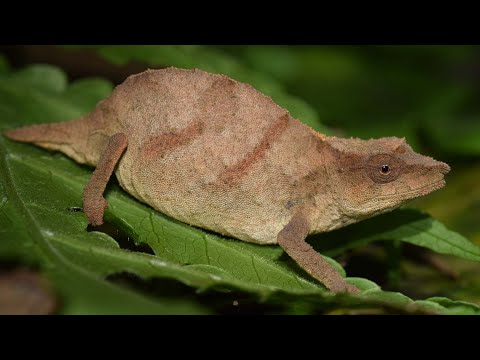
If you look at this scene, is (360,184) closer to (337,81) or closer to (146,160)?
(146,160)

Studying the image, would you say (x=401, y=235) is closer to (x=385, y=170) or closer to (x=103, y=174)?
(x=385, y=170)

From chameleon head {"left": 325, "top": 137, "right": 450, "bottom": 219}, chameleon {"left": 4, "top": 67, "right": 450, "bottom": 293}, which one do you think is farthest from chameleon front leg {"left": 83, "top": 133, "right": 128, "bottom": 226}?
chameleon head {"left": 325, "top": 137, "right": 450, "bottom": 219}

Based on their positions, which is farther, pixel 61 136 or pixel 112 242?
pixel 61 136

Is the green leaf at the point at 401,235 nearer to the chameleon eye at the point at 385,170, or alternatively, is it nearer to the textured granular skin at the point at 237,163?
the textured granular skin at the point at 237,163

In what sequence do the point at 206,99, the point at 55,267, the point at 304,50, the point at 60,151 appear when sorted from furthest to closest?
the point at 304,50 → the point at 60,151 → the point at 206,99 → the point at 55,267

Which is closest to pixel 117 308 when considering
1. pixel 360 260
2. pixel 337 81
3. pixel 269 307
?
pixel 269 307

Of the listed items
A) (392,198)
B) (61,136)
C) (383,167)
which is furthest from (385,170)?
(61,136)

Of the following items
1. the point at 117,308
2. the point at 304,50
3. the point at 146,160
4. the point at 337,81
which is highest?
the point at 304,50
